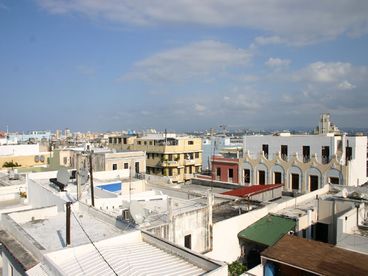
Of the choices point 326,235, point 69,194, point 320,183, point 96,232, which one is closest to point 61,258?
point 96,232

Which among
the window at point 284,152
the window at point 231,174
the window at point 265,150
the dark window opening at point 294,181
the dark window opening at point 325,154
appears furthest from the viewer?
the window at point 231,174

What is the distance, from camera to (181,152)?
56.7 meters

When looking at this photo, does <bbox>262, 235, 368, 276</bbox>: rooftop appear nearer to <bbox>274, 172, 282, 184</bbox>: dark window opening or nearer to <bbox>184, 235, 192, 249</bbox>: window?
<bbox>184, 235, 192, 249</bbox>: window

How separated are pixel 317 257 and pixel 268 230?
456 cm

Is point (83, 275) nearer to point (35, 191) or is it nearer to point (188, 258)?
A: point (188, 258)

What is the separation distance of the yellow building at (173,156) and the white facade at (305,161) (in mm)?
17151

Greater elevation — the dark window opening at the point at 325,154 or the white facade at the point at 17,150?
the dark window opening at the point at 325,154

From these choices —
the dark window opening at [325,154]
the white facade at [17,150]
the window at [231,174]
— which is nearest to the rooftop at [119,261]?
the dark window opening at [325,154]

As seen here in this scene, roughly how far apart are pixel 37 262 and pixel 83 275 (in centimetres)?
211

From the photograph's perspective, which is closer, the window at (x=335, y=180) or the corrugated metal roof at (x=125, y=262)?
the corrugated metal roof at (x=125, y=262)

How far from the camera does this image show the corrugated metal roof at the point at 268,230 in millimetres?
18344

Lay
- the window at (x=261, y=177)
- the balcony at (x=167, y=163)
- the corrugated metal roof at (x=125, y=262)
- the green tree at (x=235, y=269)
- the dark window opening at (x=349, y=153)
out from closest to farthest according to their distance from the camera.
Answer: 1. the corrugated metal roof at (x=125, y=262)
2. the green tree at (x=235, y=269)
3. the dark window opening at (x=349, y=153)
4. the window at (x=261, y=177)
5. the balcony at (x=167, y=163)

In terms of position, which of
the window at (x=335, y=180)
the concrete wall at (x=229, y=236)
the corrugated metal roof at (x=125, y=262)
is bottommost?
the concrete wall at (x=229, y=236)

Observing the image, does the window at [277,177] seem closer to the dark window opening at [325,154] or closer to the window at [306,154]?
the window at [306,154]
